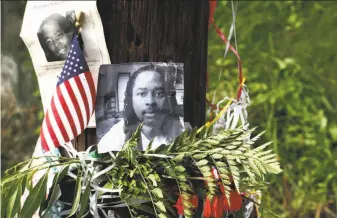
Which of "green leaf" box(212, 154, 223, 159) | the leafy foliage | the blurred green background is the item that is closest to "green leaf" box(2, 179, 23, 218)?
the leafy foliage

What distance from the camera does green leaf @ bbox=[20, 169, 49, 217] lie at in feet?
4.81

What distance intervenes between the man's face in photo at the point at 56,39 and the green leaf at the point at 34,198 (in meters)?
0.34

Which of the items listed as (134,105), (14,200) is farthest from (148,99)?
(14,200)

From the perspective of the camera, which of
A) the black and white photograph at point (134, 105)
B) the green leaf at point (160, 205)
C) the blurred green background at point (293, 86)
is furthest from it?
the blurred green background at point (293, 86)

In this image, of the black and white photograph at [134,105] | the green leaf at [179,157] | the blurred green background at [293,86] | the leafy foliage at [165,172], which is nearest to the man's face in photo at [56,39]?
the black and white photograph at [134,105]

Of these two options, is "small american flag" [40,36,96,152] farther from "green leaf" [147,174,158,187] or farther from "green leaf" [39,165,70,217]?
"green leaf" [147,174,158,187]

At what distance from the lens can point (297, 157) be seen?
391cm

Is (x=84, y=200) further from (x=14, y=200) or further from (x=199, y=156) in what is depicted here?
(x=199, y=156)

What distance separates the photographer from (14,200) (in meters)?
1.47

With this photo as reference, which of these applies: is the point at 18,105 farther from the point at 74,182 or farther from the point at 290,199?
the point at 74,182

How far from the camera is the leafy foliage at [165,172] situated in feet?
4.74

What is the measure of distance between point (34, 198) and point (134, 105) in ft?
1.10

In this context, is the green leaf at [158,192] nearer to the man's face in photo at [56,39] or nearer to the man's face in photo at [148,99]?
the man's face in photo at [148,99]

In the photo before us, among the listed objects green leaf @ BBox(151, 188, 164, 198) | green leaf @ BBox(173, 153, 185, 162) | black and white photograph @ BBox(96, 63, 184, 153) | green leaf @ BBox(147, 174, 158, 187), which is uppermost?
black and white photograph @ BBox(96, 63, 184, 153)
